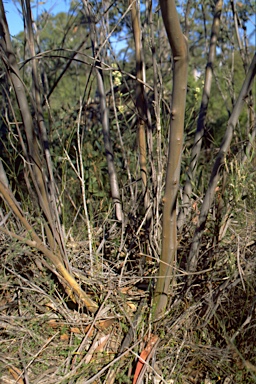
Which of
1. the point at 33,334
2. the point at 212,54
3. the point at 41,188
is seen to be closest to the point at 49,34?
the point at 212,54

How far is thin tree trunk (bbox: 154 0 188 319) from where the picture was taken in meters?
1.42

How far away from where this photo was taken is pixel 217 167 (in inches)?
73.1

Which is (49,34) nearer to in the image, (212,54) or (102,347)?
(212,54)

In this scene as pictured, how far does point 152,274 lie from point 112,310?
0.27 m

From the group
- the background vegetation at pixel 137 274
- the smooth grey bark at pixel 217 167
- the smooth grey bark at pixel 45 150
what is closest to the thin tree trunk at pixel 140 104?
the background vegetation at pixel 137 274

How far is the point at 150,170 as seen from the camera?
2.22 meters

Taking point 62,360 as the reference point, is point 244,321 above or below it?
above

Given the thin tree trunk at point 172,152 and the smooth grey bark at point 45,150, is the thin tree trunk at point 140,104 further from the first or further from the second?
the smooth grey bark at point 45,150

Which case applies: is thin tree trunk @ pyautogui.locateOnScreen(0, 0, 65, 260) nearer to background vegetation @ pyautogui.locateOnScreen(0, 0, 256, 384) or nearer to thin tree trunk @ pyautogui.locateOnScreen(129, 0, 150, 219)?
background vegetation @ pyautogui.locateOnScreen(0, 0, 256, 384)

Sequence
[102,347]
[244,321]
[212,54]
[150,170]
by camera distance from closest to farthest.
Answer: [244,321] → [102,347] → [150,170] → [212,54]

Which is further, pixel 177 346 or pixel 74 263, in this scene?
pixel 74 263

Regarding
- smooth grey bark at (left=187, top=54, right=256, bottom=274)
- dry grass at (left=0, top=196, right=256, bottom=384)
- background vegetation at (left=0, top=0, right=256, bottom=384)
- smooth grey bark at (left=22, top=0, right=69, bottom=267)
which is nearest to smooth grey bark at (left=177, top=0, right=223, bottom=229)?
background vegetation at (left=0, top=0, right=256, bottom=384)

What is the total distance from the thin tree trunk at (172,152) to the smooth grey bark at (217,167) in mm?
101

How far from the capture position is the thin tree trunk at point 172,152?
142cm
